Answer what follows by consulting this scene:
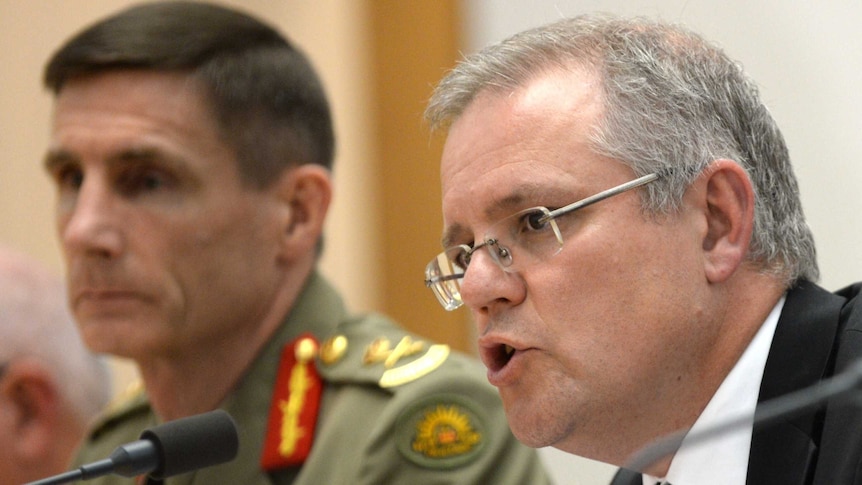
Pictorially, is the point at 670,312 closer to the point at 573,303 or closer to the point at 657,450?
the point at 573,303

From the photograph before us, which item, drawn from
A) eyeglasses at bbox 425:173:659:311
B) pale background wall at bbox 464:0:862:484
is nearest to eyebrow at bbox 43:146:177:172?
eyeglasses at bbox 425:173:659:311

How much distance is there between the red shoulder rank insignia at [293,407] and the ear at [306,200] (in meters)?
0.22

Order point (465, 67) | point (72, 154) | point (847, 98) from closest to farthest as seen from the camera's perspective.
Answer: point (465, 67)
point (72, 154)
point (847, 98)

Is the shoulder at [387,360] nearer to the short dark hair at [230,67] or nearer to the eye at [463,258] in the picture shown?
the short dark hair at [230,67]

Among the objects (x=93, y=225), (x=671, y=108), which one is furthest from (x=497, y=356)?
(x=93, y=225)

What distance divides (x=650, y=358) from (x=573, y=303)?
12cm

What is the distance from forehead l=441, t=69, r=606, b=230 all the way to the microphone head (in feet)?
1.43

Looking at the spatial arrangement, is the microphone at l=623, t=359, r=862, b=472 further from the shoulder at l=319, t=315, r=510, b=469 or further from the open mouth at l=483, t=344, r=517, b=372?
the shoulder at l=319, t=315, r=510, b=469

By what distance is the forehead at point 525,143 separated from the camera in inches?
66.0

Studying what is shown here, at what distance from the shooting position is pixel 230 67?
256 centimetres

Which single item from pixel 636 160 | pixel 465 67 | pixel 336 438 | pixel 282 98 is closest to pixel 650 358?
pixel 636 160

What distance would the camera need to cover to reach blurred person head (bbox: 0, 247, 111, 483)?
2.77 m

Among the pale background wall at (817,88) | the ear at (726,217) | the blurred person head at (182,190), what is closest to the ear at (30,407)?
the blurred person head at (182,190)

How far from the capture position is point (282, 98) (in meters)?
2.62
